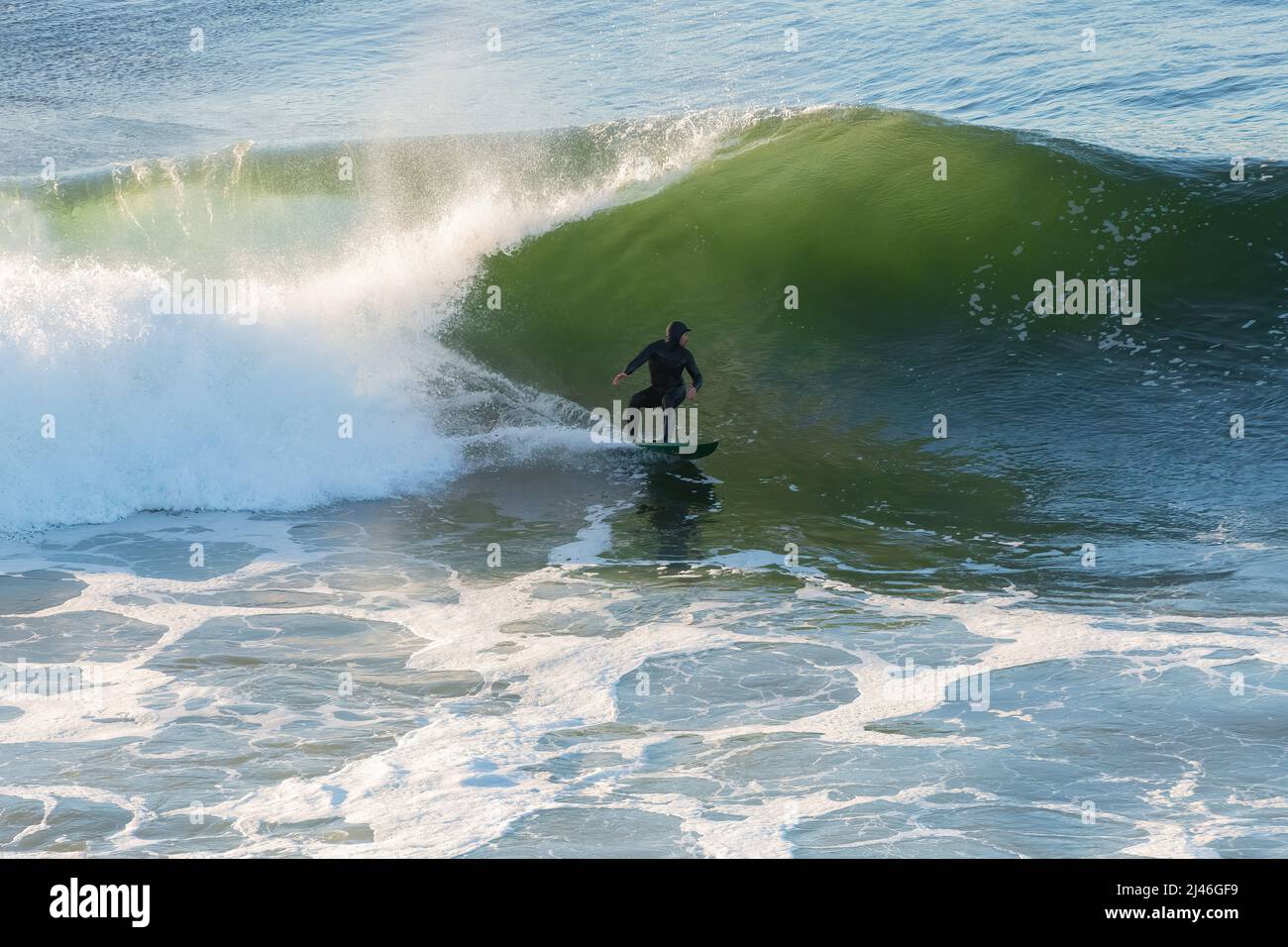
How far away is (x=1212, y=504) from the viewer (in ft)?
34.0

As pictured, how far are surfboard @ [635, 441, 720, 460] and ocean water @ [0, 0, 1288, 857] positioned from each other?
243mm

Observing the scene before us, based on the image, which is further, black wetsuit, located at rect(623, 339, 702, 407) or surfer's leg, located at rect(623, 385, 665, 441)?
surfer's leg, located at rect(623, 385, 665, 441)

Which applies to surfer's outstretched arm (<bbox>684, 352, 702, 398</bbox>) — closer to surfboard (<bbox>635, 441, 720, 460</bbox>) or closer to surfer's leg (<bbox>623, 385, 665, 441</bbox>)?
surfer's leg (<bbox>623, 385, 665, 441</bbox>)

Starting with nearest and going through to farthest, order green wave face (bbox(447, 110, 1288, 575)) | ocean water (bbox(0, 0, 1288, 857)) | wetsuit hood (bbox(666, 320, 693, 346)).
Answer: ocean water (bbox(0, 0, 1288, 857)) < green wave face (bbox(447, 110, 1288, 575)) < wetsuit hood (bbox(666, 320, 693, 346))

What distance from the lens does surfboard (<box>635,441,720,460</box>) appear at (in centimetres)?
1210

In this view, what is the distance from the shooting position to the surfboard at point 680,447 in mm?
12102

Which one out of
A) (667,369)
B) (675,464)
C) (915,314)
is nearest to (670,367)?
(667,369)

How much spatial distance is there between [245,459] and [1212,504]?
8.59m

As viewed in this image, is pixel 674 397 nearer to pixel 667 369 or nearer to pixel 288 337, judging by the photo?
pixel 667 369

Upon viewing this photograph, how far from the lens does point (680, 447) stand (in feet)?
39.9

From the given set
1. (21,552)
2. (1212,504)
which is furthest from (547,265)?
(1212,504)

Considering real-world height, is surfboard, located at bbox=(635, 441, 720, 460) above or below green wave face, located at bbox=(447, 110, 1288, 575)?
below

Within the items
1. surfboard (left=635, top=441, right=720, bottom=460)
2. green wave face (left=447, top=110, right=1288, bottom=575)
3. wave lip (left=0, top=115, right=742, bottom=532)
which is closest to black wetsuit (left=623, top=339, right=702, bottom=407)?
surfboard (left=635, top=441, right=720, bottom=460)

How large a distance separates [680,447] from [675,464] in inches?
6.9
